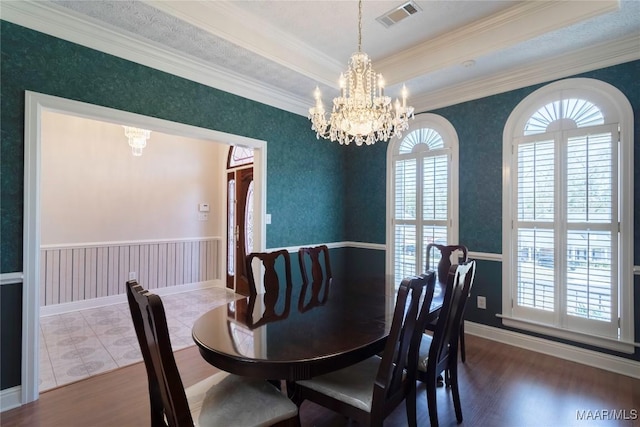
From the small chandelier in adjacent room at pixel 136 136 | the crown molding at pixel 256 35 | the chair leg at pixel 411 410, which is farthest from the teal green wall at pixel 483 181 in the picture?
the small chandelier in adjacent room at pixel 136 136

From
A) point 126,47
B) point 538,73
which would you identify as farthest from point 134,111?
point 538,73

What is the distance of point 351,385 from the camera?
158 centimetres

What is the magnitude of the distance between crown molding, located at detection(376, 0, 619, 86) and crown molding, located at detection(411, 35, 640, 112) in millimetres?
542

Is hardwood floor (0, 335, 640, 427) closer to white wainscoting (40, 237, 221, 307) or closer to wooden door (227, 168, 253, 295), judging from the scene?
white wainscoting (40, 237, 221, 307)

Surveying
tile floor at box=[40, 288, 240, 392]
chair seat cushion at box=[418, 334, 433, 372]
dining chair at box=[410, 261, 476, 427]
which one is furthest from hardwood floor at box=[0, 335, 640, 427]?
chair seat cushion at box=[418, 334, 433, 372]

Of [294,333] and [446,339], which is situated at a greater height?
[294,333]

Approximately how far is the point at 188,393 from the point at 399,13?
313 cm

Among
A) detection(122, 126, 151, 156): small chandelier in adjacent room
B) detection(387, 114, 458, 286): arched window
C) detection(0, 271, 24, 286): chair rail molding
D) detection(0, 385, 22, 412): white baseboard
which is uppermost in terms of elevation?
detection(122, 126, 151, 156): small chandelier in adjacent room

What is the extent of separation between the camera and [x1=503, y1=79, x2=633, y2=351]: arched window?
2.66 m

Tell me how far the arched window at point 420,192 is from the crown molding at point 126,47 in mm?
1763

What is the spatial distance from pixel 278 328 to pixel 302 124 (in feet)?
9.91

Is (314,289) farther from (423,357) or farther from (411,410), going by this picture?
(411,410)

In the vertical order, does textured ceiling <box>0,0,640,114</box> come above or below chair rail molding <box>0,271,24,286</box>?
above

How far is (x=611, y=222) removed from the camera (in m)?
2.69
